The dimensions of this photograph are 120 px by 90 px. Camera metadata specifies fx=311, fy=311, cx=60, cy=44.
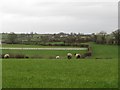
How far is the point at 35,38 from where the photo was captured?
105562 millimetres

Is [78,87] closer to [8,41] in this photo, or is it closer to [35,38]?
[8,41]

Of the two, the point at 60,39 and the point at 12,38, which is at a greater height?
the point at 12,38

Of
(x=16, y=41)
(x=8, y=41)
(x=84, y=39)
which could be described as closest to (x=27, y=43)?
(x=16, y=41)

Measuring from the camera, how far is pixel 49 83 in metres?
14.7

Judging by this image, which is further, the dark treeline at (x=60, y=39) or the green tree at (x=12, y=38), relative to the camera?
the dark treeline at (x=60, y=39)

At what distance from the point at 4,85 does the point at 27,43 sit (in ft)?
274

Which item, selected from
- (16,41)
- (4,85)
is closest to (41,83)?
(4,85)

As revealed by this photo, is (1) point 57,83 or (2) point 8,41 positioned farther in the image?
(2) point 8,41

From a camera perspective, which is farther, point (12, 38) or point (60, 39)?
point (60, 39)

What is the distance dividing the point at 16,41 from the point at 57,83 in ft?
266

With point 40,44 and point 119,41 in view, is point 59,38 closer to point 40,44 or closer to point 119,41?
point 40,44

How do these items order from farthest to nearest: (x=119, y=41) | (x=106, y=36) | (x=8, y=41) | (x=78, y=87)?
(x=106, y=36)
(x=8, y=41)
(x=119, y=41)
(x=78, y=87)

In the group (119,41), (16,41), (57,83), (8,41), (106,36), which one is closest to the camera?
(57,83)

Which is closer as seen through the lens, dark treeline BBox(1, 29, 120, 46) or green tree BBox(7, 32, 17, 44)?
green tree BBox(7, 32, 17, 44)
